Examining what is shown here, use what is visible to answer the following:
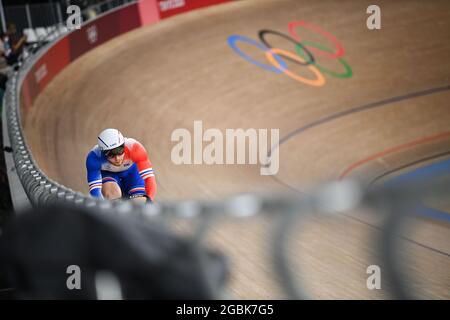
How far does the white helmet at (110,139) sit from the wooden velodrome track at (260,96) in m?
3.01

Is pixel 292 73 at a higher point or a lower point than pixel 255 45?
lower

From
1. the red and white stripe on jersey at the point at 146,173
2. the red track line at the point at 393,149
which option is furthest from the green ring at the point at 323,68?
the red and white stripe on jersey at the point at 146,173

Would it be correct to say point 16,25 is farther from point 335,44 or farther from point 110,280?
point 110,280

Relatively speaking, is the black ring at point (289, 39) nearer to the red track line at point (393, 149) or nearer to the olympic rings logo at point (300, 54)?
the olympic rings logo at point (300, 54)

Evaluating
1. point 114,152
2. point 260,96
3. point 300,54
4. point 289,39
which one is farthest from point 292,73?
point 114,152

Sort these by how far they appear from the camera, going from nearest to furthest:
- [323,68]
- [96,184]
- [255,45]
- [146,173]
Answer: [96,184]
[146,173]
[323,68]
[255,45]

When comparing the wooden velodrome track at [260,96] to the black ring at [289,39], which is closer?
the wooden velodrome track at [260,96]

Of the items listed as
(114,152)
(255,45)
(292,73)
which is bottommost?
(114,152)

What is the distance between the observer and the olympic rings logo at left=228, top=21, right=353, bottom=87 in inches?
469

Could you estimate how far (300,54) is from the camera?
12289 mm

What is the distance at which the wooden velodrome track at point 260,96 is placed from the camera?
→ 8.59 m

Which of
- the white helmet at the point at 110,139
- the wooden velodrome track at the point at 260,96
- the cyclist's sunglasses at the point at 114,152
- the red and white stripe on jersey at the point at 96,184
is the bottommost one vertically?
the red and white stripe on jersey at the point at 96,184

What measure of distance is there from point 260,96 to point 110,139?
776 cm

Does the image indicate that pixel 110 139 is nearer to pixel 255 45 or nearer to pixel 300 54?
pixel 300 54
